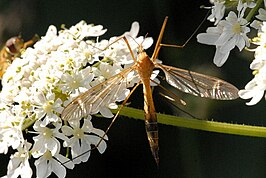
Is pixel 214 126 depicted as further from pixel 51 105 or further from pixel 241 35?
pixel 51 105

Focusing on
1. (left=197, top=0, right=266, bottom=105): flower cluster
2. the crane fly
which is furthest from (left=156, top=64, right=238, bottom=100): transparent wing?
(left=197, top=0, right=266, bottom=105): flower cluster

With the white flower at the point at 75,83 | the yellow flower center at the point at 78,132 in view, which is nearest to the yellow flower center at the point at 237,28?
the white flower at the point at 75,83

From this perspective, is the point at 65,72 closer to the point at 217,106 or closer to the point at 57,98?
the point at 57,98

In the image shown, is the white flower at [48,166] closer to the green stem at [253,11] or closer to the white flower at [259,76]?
the white flower at [259,76]

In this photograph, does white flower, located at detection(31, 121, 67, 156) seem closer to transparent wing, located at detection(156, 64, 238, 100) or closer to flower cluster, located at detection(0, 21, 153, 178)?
flower cluster, located at detection(0, 21, 153, 178)

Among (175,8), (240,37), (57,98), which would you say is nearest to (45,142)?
(57,98)

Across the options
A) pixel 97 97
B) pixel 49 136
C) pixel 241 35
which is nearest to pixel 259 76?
pixel 241 35
